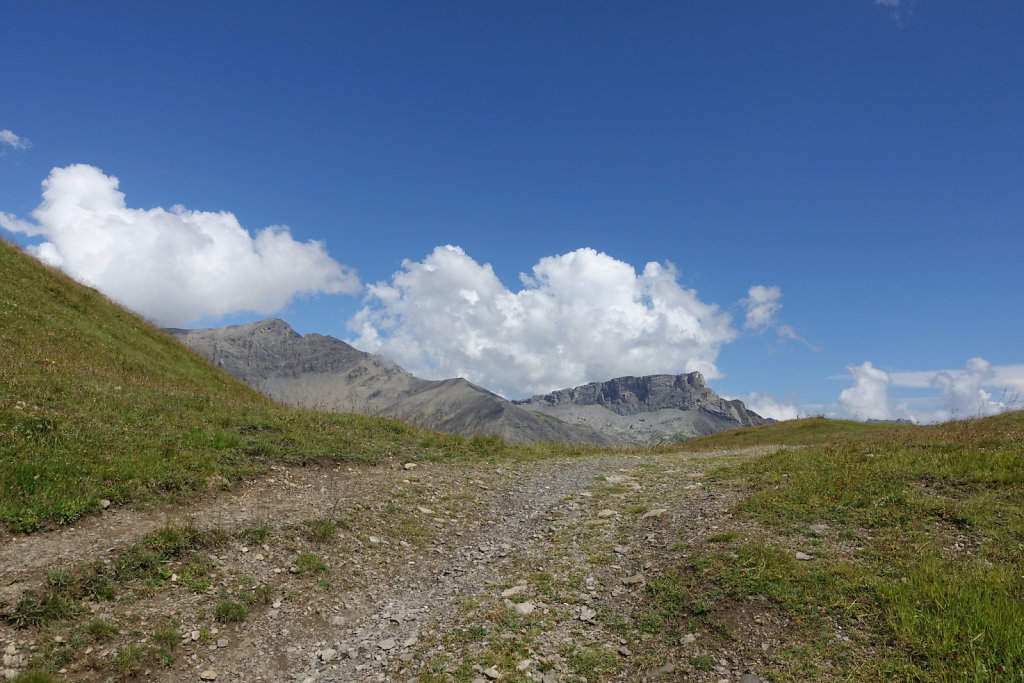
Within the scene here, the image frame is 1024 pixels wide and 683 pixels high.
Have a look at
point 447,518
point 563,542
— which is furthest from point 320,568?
point 563,542

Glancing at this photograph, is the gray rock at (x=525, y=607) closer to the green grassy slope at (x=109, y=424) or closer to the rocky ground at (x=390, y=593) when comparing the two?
the rocky ground at (x=390, y=593)

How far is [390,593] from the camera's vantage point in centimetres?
1247

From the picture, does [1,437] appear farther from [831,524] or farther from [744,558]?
[831,524]

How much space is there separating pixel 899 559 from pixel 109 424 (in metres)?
22.1

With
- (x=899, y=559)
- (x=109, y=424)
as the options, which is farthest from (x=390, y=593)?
(x=109, y=424)

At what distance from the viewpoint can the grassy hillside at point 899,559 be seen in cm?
791

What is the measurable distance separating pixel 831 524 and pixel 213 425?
67.9ft

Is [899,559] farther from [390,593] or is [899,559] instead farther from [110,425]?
[110,425]

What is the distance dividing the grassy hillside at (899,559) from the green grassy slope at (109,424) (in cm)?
1419

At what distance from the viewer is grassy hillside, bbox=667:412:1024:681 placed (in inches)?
311

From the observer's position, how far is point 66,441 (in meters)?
15.4

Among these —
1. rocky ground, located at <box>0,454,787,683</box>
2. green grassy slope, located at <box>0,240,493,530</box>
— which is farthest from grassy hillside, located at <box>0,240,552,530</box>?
rocky ground, located at <box>0,454,787,683</box>

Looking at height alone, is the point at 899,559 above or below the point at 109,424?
below

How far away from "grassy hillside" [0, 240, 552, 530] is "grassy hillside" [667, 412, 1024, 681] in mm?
14179
